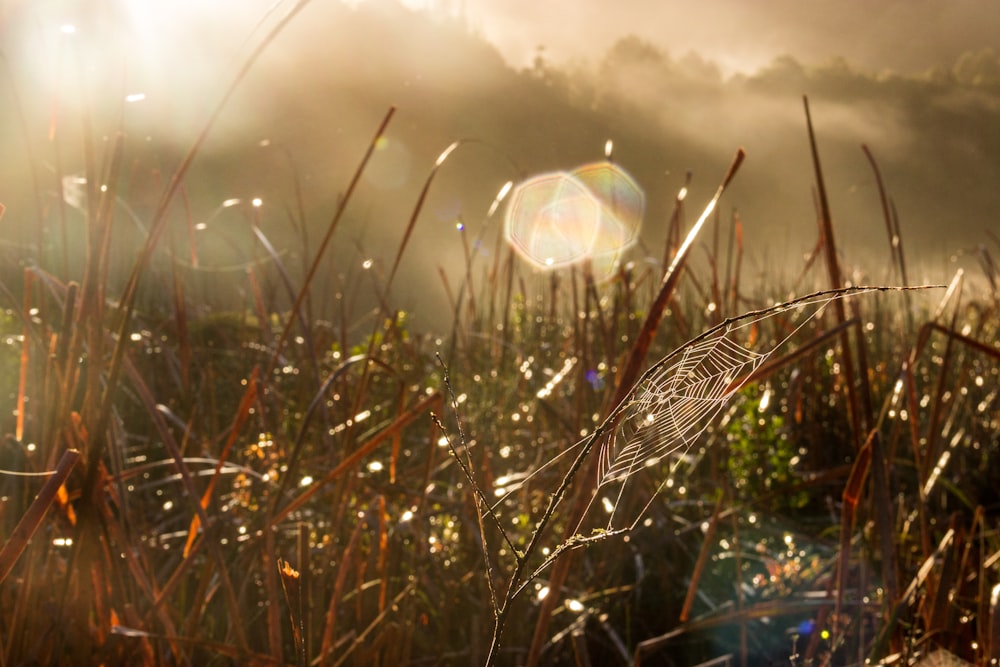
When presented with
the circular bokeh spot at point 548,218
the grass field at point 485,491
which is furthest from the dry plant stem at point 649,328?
the circular bokeh spot at point 548,218

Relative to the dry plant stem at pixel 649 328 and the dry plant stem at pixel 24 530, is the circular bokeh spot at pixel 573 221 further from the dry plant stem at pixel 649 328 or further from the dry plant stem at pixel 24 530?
the dry plant stem at pixel 24 530

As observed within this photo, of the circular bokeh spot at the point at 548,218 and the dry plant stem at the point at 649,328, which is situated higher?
the circular bokeh spot at the point at 548,218

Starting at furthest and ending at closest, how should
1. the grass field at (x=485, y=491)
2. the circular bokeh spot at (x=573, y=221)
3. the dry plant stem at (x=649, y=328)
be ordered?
the circular bokeh spot at (x=573, y=221) → the grass field at (x=485, y=491) → the dry plant stem at (x=649, y=328)

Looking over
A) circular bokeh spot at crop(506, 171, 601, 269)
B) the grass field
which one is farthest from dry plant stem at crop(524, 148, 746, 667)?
circular bokeh spot at crop(506, 171, 601, 269)

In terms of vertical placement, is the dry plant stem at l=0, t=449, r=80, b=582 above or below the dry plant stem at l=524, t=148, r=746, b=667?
below

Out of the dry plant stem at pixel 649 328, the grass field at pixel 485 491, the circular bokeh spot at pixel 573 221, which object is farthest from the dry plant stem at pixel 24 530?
the circular bokeh spot at pixel 573 221

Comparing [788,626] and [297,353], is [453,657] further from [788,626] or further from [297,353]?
[297,353]

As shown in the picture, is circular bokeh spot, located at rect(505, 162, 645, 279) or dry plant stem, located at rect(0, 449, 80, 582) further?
circular bokeh spot, located at rect(505, 162, 645, 279)

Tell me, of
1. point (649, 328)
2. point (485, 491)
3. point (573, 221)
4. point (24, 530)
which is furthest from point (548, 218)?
point (24, 530)

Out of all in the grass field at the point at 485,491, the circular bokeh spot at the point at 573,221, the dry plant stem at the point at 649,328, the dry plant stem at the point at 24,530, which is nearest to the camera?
the dry plant stem at the point at 24,530

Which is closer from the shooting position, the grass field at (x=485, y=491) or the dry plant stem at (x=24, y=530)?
the dry plant stem at (x=24, y=530)

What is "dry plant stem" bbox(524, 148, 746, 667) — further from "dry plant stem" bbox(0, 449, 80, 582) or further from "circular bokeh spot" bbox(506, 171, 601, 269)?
"circular bokeh spot" bbox(506, 171, 601, 269)

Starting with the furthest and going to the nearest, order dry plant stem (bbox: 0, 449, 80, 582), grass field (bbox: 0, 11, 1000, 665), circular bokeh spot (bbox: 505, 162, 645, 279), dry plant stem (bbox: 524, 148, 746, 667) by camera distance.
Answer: circular bokeh spot (bbox: 505, 162, 645, 279), grass field (bbox: 0, 11, 1000, 665), dry plant stem (bbox: 524, 148, 746, 667), dry plant stem (bbox: 0, 449, 80, 582)

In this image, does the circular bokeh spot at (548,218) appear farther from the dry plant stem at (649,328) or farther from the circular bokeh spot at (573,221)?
the dry plant stem at (649,328)
